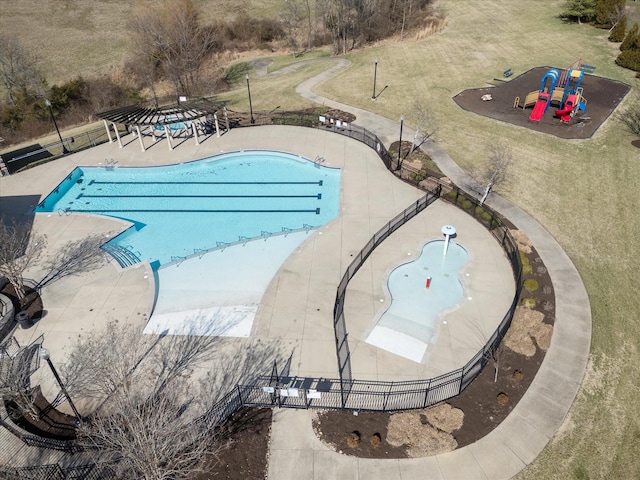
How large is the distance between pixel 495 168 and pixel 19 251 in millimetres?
28922

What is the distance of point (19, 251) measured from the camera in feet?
78.5

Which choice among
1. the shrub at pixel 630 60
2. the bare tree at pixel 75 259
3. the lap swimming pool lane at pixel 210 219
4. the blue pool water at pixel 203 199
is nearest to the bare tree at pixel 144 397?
the lap swimming pool lane at pixel 210 219

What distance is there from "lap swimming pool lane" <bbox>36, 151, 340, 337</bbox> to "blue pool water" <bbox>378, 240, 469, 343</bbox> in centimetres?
671

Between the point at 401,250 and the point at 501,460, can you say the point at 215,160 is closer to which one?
the point at 401,250

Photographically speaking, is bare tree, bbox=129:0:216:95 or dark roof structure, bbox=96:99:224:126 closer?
dark roof structure, bbox=96:99:224:126

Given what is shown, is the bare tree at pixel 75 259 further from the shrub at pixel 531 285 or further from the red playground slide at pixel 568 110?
the red playground slide at pixel 568 110

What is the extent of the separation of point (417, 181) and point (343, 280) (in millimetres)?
11402

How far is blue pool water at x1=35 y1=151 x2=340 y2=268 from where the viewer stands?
91.6 ft

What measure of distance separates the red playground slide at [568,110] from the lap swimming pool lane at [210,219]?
20.7m

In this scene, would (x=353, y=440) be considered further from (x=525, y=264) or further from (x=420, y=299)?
(x=525, y=264)

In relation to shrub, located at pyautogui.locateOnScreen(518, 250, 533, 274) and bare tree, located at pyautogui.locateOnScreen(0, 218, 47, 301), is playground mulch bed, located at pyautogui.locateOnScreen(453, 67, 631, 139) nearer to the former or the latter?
shrub, located at pyautogui.locateOnScreen(518, 250, 533, 274)

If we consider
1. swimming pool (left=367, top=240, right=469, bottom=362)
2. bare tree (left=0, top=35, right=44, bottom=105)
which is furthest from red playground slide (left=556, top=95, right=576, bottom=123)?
bare tree (left=0, top=35, right=44, bottom=105)

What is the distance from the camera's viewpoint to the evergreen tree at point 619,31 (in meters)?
52.5

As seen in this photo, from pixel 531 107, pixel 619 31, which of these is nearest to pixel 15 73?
pixel 531 107
